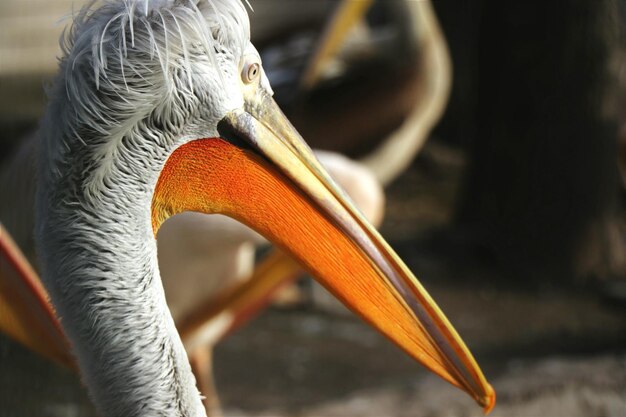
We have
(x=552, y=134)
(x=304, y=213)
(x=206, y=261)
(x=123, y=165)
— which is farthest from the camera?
(x=552, y=134)

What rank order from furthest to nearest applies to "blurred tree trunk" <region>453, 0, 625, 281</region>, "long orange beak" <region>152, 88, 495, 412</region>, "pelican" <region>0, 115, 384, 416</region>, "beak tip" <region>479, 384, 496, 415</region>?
"blurred tree trunk" <region>453, 0, 625, 281</region>, "pelican" <region>0, 115, 384, 416</region>, "beak tip" <region>479, 384, 496, 415</region>, "long orange beak" <region>152, 88, 495, 412</region>

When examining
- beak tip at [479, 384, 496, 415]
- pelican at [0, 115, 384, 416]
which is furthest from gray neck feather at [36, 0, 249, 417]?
pelican at [0, 115, 384, 416]

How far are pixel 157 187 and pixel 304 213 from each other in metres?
0.20

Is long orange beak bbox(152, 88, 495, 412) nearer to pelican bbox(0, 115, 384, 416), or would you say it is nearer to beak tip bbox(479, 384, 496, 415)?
beak tip bbox(479, 384, 496, 415)

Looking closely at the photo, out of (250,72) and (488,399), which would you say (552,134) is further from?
(250,72)

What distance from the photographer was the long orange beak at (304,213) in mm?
1201

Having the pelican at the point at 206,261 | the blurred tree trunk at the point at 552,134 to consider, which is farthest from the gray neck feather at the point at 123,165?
the blurred tree trunk at the point at 552,134

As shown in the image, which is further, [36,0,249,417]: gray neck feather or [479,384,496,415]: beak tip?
[479,384,496,415]: beak tip

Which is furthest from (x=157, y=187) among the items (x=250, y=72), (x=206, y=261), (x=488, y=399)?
(x=206, y=261)

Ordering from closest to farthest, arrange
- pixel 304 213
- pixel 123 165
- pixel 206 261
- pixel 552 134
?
pixel 123 165
pixel 304 213
pixel 206 261
pixel 552 134

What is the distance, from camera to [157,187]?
1196mm

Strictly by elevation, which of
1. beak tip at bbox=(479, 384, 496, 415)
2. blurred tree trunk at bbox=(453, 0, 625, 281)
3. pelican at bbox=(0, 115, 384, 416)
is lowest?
blurred tree trunk at bbox=(453, 0, 625, 281)

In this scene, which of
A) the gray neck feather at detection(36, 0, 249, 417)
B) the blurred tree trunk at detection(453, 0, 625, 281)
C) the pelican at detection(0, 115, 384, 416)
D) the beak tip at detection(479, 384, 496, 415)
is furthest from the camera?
the blurred tree trunk at detection(453, 0, 625, 281)

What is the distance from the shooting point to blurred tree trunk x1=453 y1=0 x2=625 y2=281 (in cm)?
414
